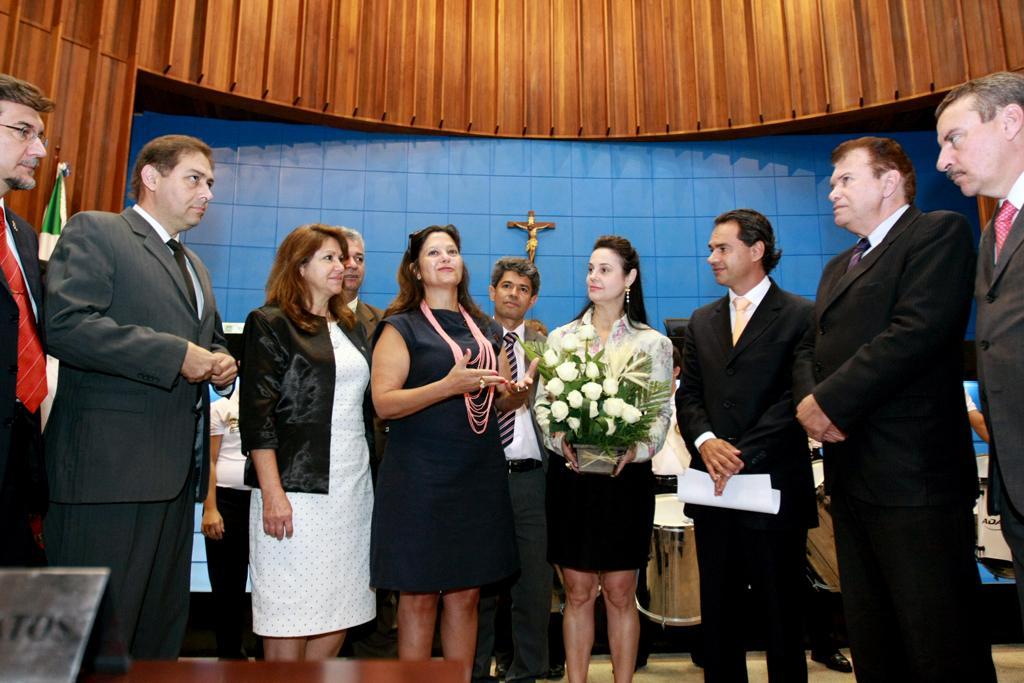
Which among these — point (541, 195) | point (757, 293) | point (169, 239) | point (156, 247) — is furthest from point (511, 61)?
point (156, 247)

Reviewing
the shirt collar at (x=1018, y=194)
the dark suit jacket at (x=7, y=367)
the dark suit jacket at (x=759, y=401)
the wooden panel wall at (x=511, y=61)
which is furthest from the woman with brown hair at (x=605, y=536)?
the wooden panel wall at (x=511, y=61)

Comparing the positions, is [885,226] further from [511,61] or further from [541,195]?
[511,61]

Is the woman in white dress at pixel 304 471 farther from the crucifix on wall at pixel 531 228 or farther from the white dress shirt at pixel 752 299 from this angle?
the crucifix on wall at pixel 531 228

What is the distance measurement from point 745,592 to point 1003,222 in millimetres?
1375

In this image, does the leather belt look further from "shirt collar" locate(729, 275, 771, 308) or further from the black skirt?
"shirt collar" locate(729, 275, 771, 308)

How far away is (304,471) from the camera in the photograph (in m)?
2.30

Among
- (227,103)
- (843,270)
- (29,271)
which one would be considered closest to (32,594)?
(29,271)

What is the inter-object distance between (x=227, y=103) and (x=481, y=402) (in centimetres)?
535

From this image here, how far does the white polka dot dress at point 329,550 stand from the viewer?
2248 millimetres

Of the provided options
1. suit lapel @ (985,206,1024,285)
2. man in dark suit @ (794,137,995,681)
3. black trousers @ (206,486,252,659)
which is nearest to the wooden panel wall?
black trousers @ (206,486,252,659)

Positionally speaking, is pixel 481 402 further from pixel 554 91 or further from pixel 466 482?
pixel 554 91

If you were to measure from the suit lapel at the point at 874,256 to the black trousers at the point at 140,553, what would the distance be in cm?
207

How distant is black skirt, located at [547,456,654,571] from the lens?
250cm

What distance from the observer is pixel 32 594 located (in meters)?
0.60
